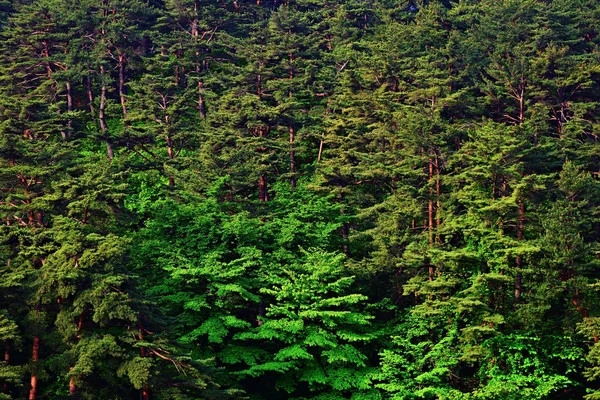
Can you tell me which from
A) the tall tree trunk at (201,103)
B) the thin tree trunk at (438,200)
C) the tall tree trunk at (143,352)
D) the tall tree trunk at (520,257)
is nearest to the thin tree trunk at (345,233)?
the thin tree trunk at (438,200)

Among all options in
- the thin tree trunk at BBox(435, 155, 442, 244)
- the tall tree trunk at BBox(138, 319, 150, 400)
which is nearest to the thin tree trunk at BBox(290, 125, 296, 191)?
the thin tree trunk at BBox(435, 155, 442, 244)

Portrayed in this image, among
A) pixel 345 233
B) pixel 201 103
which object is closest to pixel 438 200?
pixel 345 233

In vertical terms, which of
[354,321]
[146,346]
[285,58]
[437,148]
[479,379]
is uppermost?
[285,58]

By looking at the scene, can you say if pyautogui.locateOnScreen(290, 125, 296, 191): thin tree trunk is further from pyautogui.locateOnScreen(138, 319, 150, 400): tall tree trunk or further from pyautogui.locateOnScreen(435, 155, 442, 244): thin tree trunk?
pyautogui.locateOnScreen(138, 319, 150, 400): tall tree trunk

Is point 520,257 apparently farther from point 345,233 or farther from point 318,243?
point 345,233

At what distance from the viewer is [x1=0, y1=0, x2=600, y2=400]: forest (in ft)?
61.8

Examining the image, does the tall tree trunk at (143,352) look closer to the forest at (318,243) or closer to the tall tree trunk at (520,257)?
the forest at (318,243)

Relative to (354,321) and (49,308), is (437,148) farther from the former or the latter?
(49,308)

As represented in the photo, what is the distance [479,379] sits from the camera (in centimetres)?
2405

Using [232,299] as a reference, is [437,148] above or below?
above

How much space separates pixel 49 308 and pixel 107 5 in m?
41.9

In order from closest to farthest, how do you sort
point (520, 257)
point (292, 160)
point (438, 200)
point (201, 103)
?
point (520, 257) → point (438, 200) → point (292, 160) → point (201, 103)

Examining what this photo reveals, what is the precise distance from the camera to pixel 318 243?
94.7ft

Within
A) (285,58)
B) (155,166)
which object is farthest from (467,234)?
(285,58)
